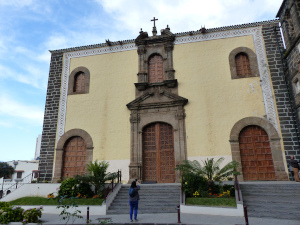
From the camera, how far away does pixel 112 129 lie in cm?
1358

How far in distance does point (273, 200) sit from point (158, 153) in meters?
5.92

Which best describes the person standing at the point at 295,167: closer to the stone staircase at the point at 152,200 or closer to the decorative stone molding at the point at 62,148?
the stone staircase at the point at 152,200

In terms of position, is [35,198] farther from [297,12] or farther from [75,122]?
[297,12]

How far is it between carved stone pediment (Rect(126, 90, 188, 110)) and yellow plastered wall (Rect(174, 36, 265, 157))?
1.81 feet

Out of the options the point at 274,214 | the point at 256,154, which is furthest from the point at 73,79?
the point at 274,214

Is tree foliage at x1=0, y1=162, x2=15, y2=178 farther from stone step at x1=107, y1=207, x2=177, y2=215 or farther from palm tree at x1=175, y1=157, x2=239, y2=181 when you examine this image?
palm tree at x1=175, y1=157, x2=239, y2=181

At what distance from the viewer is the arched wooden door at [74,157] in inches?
530

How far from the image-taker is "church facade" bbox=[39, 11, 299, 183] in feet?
39.5

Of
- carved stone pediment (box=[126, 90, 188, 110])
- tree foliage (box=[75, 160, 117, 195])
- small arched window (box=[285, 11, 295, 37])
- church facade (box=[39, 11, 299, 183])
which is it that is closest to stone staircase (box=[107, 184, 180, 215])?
tree foliage (box=[75, 160, 117, 195])

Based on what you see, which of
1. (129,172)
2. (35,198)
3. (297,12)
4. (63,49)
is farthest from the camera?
Result: (63,49)

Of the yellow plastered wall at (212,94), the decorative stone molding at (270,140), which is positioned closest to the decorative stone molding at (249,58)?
the yellow plastered wall at (212,94)

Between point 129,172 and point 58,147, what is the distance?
454 centimetres

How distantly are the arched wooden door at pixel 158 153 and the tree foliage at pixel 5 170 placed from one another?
30002 mm

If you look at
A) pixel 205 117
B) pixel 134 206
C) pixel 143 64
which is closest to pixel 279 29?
pixel 205 117
